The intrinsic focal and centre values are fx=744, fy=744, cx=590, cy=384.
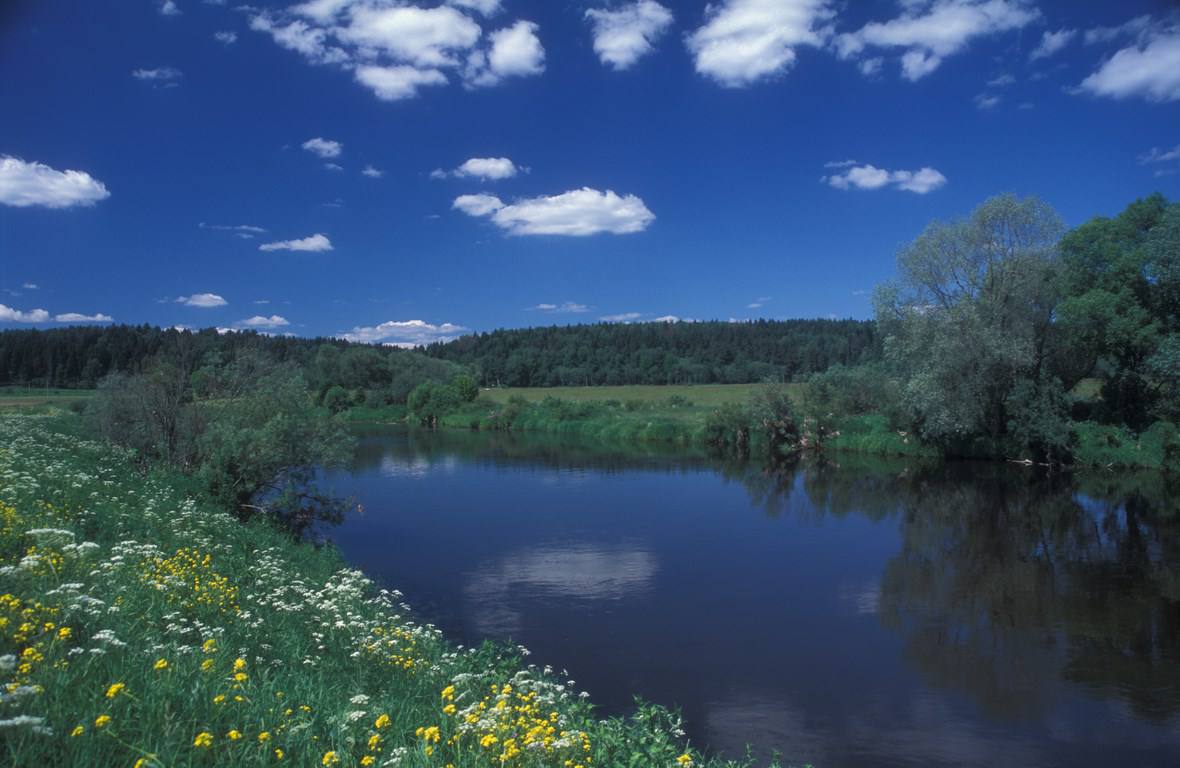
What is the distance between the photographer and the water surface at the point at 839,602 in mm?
9102

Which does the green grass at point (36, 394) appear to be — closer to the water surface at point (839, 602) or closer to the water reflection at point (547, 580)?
the water surface at point (839, 602)

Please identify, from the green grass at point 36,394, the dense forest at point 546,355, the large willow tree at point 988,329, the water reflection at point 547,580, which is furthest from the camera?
the dense forest at point 546,355

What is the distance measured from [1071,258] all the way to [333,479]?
33.4 m

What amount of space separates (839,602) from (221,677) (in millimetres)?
12185

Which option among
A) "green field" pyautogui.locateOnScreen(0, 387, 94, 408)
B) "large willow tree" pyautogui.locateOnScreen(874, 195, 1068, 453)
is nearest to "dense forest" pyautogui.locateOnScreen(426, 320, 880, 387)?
"green field" pyautogui.locateOnScreen(0, 387, 94, 408)

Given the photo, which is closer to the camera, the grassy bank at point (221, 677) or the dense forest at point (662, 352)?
the grassy bank at point (221, 677)

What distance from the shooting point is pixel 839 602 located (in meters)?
14.2

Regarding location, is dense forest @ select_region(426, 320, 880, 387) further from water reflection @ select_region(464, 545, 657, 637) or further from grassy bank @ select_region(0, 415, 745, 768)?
grassy bank @ select_region(0, 415, 745, 768)

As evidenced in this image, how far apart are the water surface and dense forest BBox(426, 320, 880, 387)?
242 ft

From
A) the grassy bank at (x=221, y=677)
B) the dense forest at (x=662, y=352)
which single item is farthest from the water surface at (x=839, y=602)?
the dense forest at (x=662, y=352)

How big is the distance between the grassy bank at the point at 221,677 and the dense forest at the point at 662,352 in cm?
9189

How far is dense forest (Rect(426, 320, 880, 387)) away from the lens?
10381 cm

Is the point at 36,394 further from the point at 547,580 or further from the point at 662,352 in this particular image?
the point at 662,352

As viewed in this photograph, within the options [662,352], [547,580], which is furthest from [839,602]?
[662,352]
